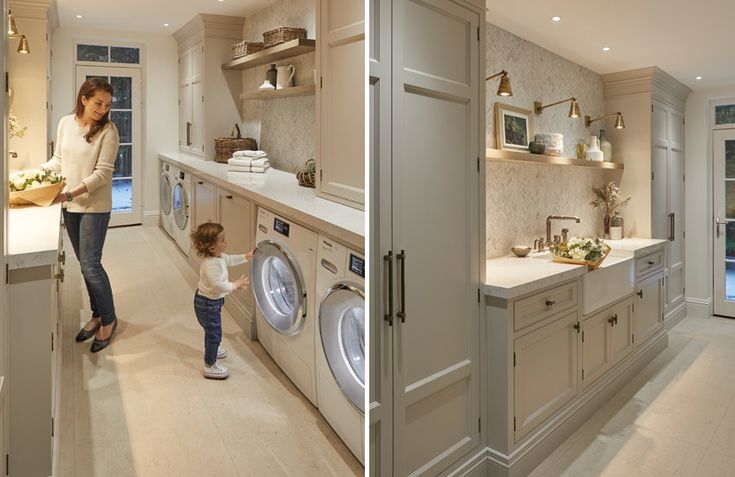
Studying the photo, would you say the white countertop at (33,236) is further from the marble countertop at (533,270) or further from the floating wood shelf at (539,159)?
the floating wood shelf at (539,159)

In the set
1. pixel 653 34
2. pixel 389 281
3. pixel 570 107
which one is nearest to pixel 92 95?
pixel 389 281

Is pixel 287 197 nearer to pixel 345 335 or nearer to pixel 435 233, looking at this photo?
pixel 345 335

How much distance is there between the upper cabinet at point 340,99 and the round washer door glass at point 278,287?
18 cm

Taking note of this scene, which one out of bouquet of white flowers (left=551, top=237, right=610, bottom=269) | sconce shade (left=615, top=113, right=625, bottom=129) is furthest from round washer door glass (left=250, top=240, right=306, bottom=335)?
bouquet of white flowers (left=551, top=237, right=610, bottom=269)

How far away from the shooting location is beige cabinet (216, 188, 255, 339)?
3.46 ft

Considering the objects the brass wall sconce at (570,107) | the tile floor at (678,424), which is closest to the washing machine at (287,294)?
the tile floor at (678,424)

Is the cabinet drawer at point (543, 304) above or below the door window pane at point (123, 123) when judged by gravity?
below

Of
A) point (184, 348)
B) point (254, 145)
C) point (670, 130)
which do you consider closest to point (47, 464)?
point (184, 348)

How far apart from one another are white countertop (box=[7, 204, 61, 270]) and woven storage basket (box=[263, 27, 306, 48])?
49 cm

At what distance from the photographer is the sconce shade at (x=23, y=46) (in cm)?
77

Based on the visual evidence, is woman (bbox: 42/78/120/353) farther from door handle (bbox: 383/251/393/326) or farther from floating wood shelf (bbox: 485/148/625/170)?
floating wood shelf (bbox: 485/148/625/170)

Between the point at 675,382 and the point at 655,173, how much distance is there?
2.45ft

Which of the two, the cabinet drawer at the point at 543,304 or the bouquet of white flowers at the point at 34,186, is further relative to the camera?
the cabinet drawer at the point at 543,304

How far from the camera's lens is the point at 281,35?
1.09 m
